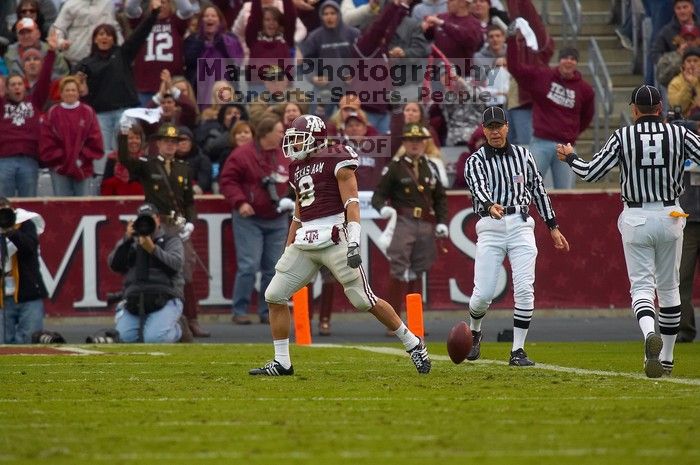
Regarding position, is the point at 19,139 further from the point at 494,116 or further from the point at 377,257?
the point at 494,116

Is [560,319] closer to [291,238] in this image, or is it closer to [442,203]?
[442,203]

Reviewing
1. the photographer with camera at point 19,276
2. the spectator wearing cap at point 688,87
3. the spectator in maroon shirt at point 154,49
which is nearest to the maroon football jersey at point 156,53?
the spectator in maroon shirt at point 154,49

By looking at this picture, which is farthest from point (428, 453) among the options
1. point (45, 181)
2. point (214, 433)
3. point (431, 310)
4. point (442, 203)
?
point (45, 181)

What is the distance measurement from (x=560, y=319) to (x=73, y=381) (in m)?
8.66

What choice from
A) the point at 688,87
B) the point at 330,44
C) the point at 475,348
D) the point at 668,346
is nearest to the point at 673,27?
the point at 688,87

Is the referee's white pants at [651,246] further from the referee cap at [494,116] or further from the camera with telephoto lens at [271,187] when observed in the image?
the camera with telephoto lens at [271,187]

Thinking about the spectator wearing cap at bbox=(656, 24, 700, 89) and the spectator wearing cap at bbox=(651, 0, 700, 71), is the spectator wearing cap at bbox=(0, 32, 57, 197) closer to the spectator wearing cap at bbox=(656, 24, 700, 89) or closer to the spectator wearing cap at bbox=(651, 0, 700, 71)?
the spectator wearing cap at bbox=(656, 24, 700, 89)

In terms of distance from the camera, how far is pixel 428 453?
717 centimetres

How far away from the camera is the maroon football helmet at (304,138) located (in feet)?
36.4

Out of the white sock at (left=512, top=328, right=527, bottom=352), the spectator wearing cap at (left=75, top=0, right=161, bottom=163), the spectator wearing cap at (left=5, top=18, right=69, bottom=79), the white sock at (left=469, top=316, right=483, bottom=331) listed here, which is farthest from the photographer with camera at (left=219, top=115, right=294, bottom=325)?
the white sock at (left=512, top=328, right=527, bottom=352)

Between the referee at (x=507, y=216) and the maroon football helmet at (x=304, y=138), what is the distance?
1542 millimetres

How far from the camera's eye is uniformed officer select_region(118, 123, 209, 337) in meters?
Answer: 16.5

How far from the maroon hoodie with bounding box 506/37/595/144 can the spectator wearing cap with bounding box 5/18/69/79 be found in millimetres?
5865

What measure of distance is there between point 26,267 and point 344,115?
14.2 feet
